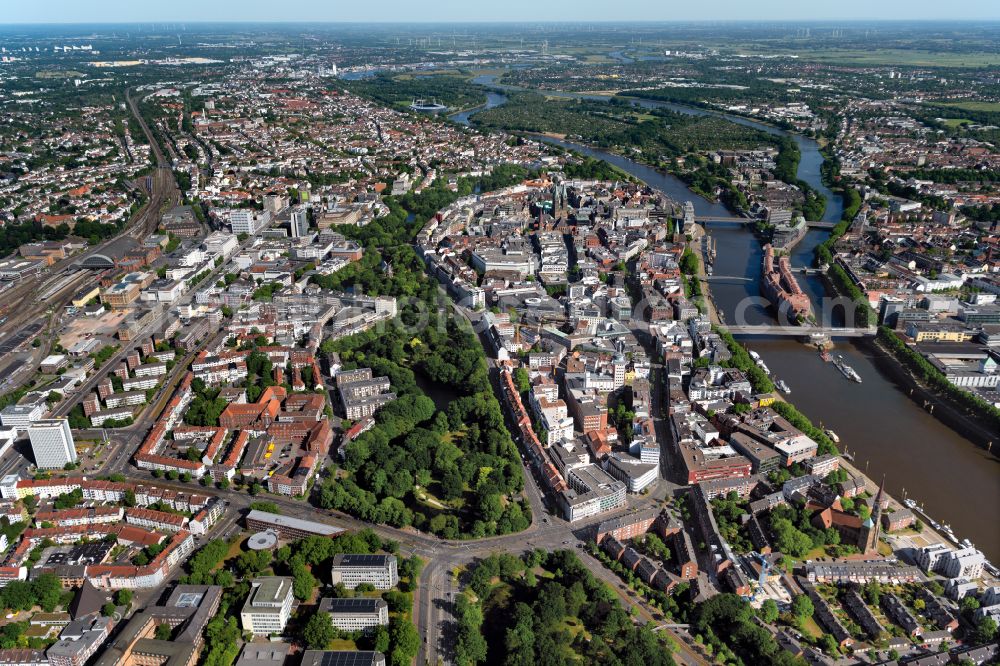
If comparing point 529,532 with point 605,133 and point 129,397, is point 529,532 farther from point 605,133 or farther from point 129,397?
point 605,133

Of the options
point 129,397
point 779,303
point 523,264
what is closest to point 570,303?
point 523,264

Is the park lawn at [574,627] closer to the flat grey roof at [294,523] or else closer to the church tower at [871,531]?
the flat grey roof at [294,523]

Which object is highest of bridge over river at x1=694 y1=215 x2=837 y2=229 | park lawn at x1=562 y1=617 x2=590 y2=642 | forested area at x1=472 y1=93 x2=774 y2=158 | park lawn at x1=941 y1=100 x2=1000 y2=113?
park lawn at x1=941 y1=100 x2=1000 y2=113

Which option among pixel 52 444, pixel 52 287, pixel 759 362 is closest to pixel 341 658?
pixel 52 444

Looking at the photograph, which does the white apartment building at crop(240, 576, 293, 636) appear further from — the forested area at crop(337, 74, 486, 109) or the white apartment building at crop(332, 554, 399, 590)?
the forested area at crop(337, 74, 486, 109)

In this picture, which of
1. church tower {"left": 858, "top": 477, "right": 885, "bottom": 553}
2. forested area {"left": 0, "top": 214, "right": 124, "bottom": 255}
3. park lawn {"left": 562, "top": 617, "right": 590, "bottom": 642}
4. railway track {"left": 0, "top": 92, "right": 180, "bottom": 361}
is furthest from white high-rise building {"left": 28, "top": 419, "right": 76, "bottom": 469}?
forested area {"left": 0, "top": 214, "right": 124, "bottom": 255}

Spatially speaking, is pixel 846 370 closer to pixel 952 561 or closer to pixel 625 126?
pixel 952 561
